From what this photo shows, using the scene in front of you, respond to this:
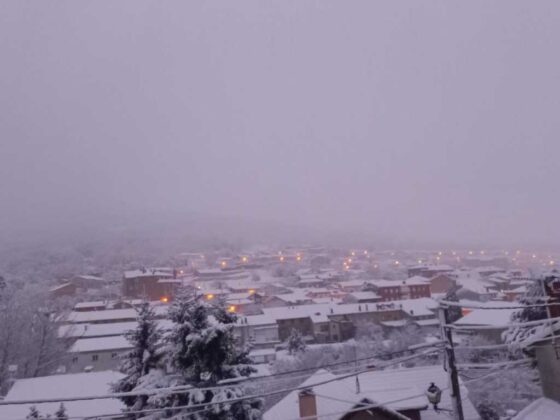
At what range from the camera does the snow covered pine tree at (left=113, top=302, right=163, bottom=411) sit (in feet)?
49.1

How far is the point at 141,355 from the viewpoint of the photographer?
49.9 feet

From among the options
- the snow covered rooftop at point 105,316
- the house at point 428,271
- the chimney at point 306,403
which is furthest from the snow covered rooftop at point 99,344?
the house at point 428,271

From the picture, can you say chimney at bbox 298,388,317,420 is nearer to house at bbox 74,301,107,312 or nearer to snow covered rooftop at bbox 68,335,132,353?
snow covered rooftop at bbox 68,335,132,353

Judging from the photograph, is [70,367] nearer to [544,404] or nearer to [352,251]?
[544,404]

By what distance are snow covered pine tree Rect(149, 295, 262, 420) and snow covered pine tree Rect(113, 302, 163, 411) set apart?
278 centimetres

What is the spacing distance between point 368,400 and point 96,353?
34895 mm

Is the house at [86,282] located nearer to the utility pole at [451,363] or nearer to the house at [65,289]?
the house at [65,289]

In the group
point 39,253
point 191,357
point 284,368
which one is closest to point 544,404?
point 191,357

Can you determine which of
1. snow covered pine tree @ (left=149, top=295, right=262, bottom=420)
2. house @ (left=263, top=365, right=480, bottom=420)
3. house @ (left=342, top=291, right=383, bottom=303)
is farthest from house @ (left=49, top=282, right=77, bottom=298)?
snow covered pine tree @ (left=149, top=295, right=262, bottom=420)

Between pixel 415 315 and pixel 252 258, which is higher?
pixel 252 258

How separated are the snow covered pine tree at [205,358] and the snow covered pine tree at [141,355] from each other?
2777 mm

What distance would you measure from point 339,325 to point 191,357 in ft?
145

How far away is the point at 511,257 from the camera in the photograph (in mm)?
154375

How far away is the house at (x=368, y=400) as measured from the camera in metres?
15.1
